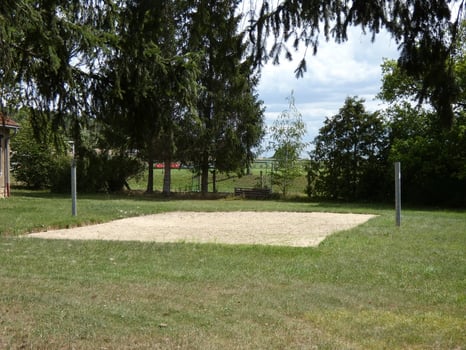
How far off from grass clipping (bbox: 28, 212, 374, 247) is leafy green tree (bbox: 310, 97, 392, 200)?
358 inches

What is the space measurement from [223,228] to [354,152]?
1519 cm

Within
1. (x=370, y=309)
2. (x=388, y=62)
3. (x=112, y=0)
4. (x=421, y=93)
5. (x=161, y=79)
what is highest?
(x=388, y=62)

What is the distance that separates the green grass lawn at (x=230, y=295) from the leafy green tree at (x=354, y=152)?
17.3 meters

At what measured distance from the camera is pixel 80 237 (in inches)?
507

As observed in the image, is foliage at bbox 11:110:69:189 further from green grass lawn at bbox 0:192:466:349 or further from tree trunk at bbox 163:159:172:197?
green grass lawn at bbox 0:192:466:349

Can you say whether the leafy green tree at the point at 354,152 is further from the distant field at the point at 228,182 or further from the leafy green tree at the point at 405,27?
the leafy green tree at the point at 405,27

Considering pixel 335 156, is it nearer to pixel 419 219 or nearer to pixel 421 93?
pixel 419 219

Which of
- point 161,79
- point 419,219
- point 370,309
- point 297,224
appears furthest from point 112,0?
point 419,219

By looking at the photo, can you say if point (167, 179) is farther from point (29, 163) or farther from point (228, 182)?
point (29, 163)

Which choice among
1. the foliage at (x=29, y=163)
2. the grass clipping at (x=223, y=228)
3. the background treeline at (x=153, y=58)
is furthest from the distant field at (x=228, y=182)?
the background treeline at (x=153, y=58)

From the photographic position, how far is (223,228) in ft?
51.4

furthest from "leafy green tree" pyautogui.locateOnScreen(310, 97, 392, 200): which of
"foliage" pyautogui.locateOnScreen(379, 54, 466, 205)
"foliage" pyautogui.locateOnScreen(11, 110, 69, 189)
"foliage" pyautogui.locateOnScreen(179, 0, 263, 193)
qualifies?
"foliage" pyautogui.locateOnScreen(11, 110, 69, 189)

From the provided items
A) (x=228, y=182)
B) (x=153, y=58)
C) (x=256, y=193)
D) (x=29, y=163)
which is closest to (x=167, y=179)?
(x=256, y=193)

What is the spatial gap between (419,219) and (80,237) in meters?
10.5
